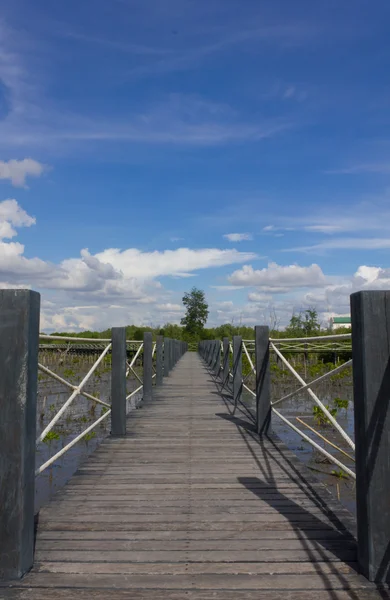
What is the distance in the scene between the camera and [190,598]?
6.12 ft

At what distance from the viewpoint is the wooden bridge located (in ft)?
6.43

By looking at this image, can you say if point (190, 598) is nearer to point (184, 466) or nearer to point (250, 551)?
point (250, 551)

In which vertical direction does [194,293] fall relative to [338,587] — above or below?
above

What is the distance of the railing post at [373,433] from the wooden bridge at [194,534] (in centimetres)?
14

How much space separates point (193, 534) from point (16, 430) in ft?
3.59

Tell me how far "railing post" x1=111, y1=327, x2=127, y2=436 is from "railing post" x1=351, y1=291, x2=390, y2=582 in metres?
3.05

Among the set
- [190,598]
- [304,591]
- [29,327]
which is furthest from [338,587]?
[29,327]

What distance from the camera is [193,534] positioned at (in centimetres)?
246

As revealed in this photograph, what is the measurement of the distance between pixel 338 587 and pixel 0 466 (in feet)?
5.10

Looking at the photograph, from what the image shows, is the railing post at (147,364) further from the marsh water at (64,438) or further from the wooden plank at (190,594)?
the wooden plank at (190,594)

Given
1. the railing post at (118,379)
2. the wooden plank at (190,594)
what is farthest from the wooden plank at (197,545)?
the railing post at (118,379)

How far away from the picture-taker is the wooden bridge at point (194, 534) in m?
1.96

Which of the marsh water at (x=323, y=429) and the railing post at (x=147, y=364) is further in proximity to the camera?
the railing post at (x=147, y=364)

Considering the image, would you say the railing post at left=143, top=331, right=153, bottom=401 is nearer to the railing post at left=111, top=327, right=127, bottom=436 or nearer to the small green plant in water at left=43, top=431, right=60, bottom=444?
the small green plant in water at left=43, top=431, right=60, bottom=444
